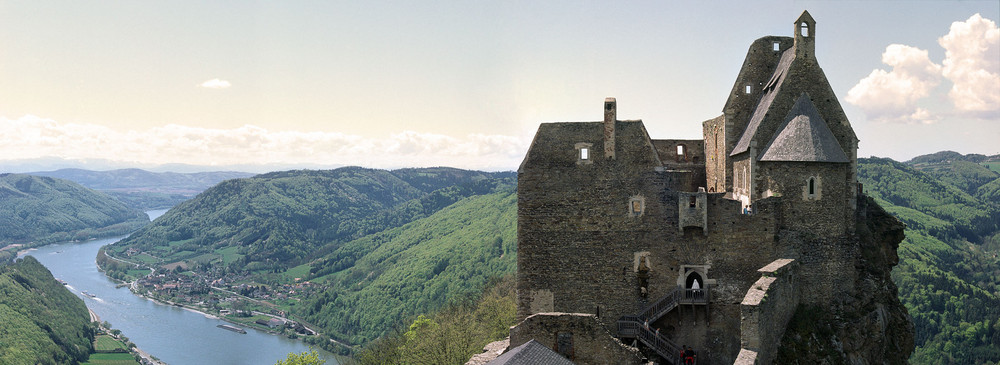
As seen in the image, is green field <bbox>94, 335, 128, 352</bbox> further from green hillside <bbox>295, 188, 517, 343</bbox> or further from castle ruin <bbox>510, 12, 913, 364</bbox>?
castle ruin <bbox>510, 12, 913, 364</bbox>

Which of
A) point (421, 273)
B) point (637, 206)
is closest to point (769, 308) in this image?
Answer: point (637, 206)

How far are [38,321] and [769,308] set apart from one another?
136 metres

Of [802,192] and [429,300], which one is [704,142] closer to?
[802,192]

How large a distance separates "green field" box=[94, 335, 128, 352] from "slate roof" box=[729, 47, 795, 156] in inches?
5196

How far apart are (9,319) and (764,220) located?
130769mm

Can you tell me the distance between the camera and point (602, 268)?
27.1 metres

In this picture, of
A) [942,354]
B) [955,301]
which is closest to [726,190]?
[942,354]

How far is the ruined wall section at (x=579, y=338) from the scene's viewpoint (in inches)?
909

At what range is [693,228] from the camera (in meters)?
26.6

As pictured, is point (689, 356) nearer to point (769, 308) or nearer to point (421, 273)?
point (769, 308)

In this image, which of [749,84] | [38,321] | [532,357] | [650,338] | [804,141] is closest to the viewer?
[532,357]

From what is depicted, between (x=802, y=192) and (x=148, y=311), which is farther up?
(x=802, y=192)

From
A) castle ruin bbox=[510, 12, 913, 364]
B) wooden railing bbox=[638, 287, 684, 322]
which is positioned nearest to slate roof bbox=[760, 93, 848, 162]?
castle ruin bbox=[510, 12, 913, 364]

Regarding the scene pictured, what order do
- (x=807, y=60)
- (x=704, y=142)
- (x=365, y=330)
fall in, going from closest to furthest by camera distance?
(x=807, y=60) < (x=704, y=142) < (x=365, y=330)
